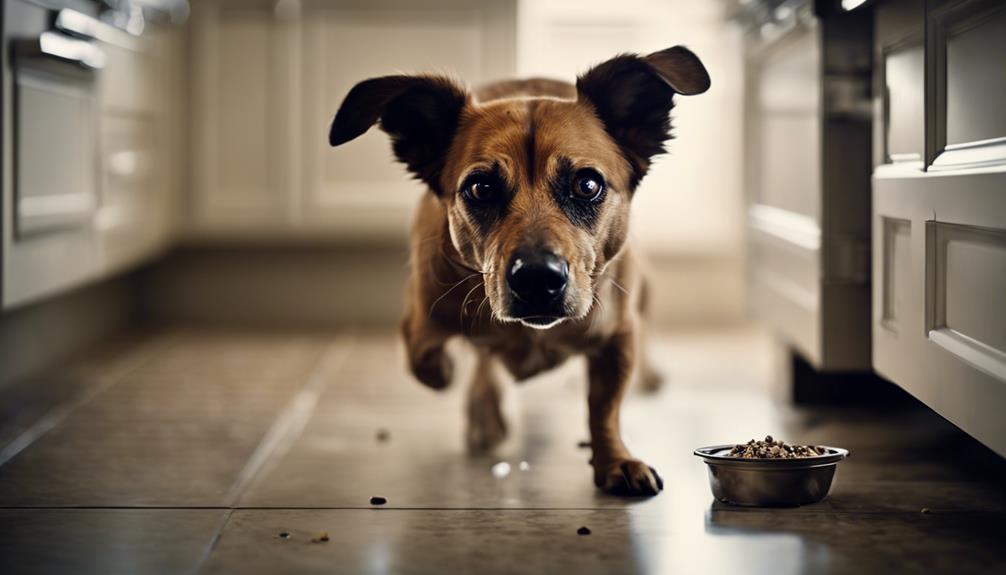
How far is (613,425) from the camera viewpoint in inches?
81.6

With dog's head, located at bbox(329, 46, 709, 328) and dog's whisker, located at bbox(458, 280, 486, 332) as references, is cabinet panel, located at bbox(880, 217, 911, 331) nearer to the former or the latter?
dog's head, located at bbox(329, 46, 709, 328)

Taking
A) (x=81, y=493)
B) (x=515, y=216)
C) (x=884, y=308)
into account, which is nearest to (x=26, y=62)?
(x=81, y=493)

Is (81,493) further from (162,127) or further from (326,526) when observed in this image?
(162,127)

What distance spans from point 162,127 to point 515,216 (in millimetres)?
2463

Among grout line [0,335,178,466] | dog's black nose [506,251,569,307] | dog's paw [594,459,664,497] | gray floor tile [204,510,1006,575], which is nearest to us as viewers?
gray floor tile [204,510,1006,575]

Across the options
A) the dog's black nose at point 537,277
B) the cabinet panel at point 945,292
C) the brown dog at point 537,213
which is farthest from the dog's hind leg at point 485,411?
the cabinet panel at point 945,292

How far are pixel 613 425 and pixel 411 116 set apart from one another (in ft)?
2.26

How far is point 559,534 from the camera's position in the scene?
1.69 metres

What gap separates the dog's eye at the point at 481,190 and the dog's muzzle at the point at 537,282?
0.19 meters

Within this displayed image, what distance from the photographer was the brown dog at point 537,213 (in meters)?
1.82

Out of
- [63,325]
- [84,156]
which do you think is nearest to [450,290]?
[84,156]

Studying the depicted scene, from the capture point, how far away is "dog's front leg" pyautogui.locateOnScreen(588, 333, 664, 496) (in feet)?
6.40

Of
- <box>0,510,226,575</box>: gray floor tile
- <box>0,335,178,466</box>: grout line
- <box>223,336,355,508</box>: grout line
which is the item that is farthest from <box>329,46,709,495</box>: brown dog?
<box>0,335,178,466</box>: grout line

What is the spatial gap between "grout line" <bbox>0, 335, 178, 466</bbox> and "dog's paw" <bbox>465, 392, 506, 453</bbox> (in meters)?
0.93
